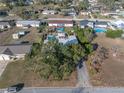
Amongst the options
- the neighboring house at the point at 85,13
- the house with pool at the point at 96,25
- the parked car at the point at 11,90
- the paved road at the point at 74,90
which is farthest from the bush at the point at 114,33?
the parked car at the point at 11,90

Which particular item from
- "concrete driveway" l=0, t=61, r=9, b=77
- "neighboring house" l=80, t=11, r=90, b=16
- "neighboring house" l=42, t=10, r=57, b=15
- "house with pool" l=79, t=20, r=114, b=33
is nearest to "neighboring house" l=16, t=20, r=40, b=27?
"house with pool" l=79, t=20, r=114, b=33

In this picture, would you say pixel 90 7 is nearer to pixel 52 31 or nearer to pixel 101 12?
pixel 101 12

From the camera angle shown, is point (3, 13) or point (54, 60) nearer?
point (54, 60)

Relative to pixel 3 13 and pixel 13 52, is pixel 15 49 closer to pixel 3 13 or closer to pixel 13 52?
pixel 13 52

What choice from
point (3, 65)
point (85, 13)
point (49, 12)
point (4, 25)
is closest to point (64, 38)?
point (3, 65)

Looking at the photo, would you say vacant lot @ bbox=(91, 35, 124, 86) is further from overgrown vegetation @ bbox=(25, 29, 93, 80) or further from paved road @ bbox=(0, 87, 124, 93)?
overgrown vegetation @ bbox=(25, 29, 93, 80)

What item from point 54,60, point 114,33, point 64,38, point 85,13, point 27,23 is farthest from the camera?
point 85,13
